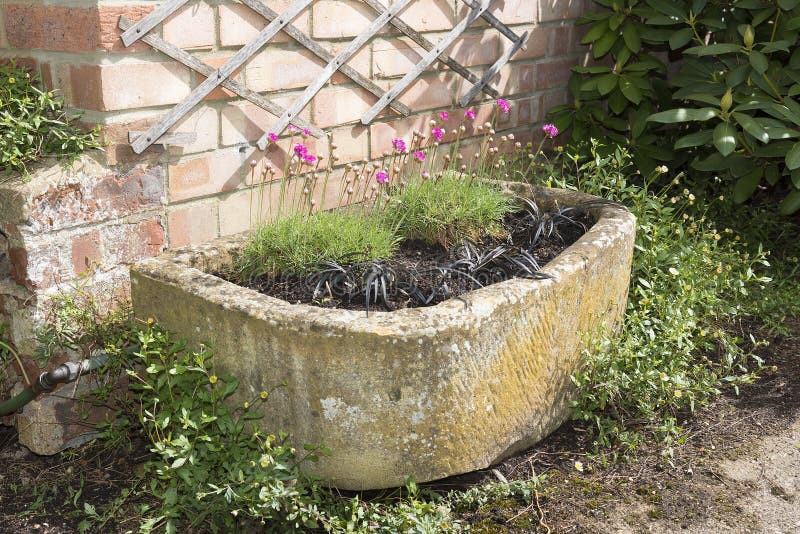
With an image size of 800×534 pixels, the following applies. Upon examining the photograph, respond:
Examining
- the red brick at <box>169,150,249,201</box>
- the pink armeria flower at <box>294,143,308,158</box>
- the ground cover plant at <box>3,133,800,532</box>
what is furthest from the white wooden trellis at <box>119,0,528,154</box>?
the ground cover plant at <box>3,133,800,532</box>

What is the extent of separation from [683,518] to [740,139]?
211 centimetres

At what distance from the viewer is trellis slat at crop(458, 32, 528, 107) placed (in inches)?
149

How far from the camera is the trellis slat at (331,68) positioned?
9.74 ft

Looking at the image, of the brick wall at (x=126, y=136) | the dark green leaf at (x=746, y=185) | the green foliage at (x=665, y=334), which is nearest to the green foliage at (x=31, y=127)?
the brick wall at (x=126, y=136)

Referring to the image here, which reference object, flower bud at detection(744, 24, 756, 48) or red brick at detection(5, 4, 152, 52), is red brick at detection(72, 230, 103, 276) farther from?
flower bud at detection(744, 24, 756, 48)

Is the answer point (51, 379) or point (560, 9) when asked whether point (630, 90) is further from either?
point (51, 379)

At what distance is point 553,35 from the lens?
4.24 meters

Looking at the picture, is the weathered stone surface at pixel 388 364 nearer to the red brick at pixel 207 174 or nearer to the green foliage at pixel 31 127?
the red brick at pixel 207 174

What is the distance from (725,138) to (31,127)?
276cm

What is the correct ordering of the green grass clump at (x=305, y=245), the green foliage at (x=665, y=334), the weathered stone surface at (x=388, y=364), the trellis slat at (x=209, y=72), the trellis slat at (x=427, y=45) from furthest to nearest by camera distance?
the trellis slat at (x=427, y=45), the green foliage at (x=665, y=334), the green grass clump at (x=305, y=245), the trellis slat at (x=209, y=72), the weathered stone surface at (x=388, y=364)

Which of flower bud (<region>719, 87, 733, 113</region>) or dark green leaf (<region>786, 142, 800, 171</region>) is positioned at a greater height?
flower bud (<region>719, 87, 733, 113</region>)

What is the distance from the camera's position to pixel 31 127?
2457 mm

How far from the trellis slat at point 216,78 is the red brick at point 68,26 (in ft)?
0.71

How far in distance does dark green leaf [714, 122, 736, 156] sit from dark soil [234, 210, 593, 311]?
1.02 metres
